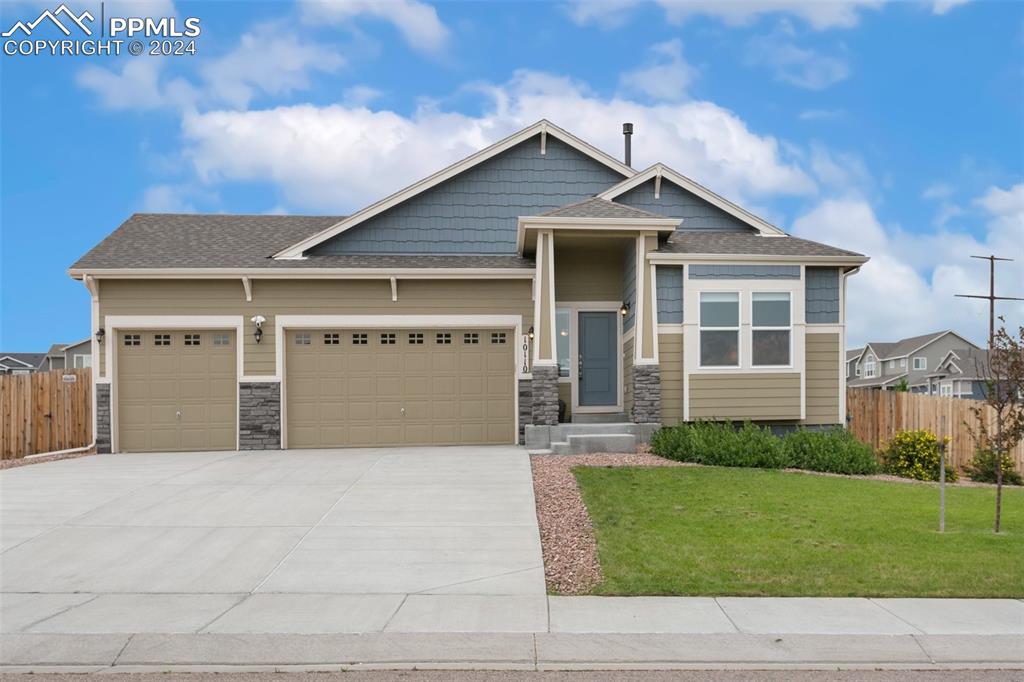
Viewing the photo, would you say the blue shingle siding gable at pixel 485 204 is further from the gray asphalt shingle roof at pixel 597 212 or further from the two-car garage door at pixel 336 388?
the gray asphalt shingle roof at pixel 597 212

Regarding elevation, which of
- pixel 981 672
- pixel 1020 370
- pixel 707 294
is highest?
pixel 707 294

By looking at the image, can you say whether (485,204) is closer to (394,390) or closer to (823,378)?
(394,390)

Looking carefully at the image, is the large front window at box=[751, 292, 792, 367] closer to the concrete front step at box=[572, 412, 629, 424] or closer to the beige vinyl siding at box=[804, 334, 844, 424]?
the beige vinyl siding at box=[804, 334, 844, 424]

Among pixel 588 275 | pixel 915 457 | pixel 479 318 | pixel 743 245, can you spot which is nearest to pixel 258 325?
pixel 479 318

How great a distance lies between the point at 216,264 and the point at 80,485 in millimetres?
5614

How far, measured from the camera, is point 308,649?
5180mm

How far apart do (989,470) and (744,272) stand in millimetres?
5688

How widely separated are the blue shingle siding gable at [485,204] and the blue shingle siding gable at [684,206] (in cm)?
77

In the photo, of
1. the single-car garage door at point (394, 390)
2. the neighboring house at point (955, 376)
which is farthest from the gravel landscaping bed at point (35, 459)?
the neighboring house at point (955, 376)

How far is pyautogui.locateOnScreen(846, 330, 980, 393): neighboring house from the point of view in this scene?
5122 cm

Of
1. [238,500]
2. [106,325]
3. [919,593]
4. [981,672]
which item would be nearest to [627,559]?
[919,593]

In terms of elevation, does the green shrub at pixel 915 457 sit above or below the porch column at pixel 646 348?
below

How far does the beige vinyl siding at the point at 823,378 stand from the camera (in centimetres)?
1485

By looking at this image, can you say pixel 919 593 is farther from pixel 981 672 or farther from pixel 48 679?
pixel 48 679
